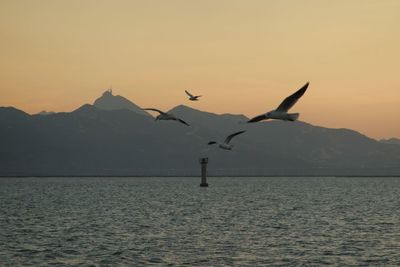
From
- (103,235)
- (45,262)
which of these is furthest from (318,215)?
(45,262)

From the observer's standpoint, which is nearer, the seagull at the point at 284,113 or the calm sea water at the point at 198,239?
the seagull at the point at 284,113

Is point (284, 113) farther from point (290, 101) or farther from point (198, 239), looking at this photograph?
point (198, 239)

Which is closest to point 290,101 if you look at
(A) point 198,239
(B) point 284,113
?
Answer: (B) point 284,113

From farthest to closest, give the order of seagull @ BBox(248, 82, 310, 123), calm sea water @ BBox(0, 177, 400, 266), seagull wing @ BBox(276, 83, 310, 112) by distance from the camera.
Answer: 1. calm sea water @ BBox(0, 177, 400, 266)
2. seagull @ BBox(248, 82, 310, 123)
3. seagull wing @ BBox(276, 83, 310, 112)

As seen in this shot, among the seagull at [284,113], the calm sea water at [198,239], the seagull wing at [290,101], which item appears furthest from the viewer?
the calm sea water at [198,239]

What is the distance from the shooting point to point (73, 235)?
224 ft

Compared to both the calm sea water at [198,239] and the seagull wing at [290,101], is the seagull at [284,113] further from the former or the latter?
the calm sea water at [198,239]

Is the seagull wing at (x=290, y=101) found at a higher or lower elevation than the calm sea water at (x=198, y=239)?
higher

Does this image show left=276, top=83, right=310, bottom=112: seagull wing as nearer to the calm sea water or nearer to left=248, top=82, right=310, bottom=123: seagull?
left=248, top=82, right=310, bottom=123: seagull

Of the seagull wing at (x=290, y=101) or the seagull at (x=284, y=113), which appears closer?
the seagull wing at (x=290, y=101)

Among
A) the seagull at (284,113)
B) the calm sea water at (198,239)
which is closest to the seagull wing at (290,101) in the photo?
the seagull at (284,113)

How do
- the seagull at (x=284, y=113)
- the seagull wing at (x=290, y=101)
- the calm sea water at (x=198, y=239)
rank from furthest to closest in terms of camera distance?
the calm sea water at (x=198, y=239)
the seagull at (x=284, y=113)
the seagull wing at (x=290, y=101)

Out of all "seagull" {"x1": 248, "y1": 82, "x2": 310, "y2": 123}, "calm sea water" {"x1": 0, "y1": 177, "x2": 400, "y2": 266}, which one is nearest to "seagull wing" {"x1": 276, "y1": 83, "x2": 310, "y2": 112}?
"seagull" {"x1": 248, "y1": 82, "x2": 310, "y2": 123}

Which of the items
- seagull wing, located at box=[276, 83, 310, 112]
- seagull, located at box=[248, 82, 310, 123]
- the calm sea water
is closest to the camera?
seagull wing, located at box=[276, 83, 310, 112]
